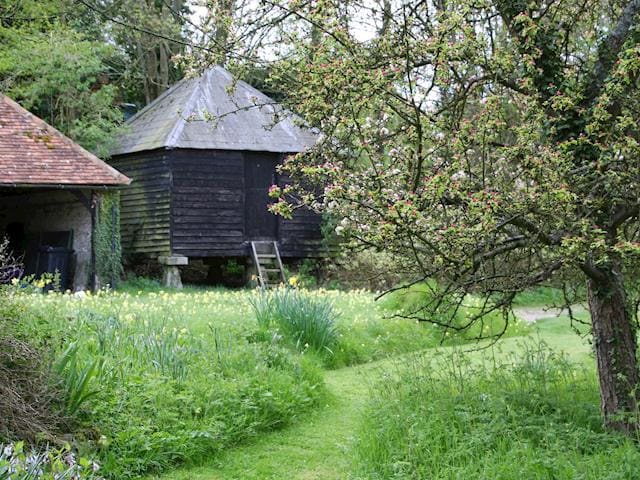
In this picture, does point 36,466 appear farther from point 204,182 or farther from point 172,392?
point 204,182

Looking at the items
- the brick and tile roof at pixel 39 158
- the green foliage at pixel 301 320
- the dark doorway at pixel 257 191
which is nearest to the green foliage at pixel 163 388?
the green foliage at pixel 301 320

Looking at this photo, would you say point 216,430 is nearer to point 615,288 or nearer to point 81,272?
point 615,288

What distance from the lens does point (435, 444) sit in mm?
5254

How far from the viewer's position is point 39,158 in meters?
16.5

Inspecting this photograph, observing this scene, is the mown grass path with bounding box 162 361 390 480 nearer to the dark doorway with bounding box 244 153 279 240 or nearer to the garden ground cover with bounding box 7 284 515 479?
the garden ground cover with bounding box 7 284 515 479

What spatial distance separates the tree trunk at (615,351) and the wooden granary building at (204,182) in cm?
1449

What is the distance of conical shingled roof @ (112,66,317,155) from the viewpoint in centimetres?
1945

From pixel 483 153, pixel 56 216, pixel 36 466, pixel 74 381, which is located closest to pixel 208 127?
pixel 56 216

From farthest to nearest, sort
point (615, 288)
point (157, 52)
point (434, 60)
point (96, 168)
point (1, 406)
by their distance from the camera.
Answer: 1. point (157, 52)
2. point (96, 168)
3. point (615, 288)
4. point (1, 406)
5. point (434, 60)

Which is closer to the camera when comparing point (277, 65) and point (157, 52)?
point (277, 65)

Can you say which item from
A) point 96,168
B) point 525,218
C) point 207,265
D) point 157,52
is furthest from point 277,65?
point 157,52

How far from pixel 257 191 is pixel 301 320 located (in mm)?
11869

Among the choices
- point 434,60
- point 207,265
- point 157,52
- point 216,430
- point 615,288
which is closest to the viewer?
point 434,60

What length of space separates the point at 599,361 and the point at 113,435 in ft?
10.9
